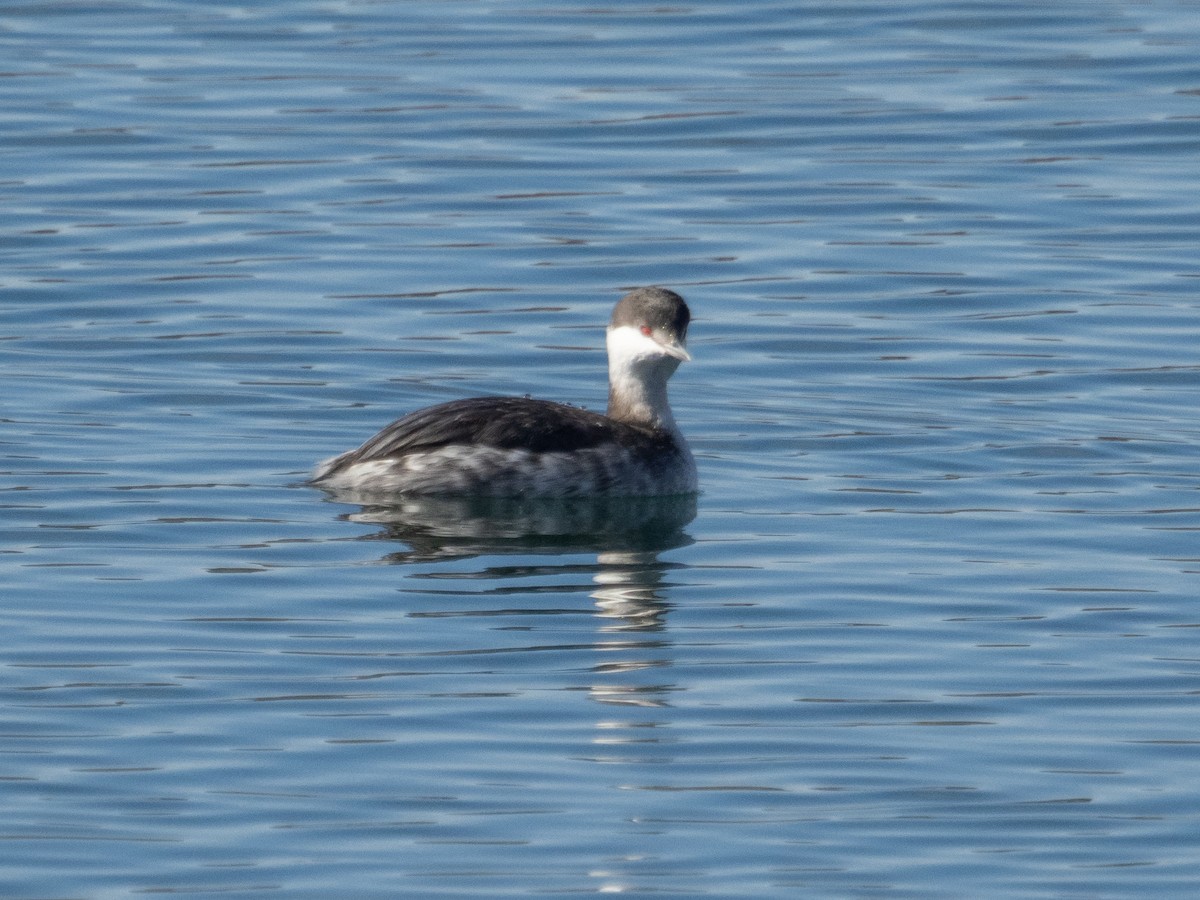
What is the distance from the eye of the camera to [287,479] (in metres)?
13.9

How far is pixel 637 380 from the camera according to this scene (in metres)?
14.3

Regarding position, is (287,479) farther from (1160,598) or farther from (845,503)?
(1160,598)

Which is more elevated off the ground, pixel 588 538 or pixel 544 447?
pixel 544 447

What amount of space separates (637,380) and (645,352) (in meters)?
0.31

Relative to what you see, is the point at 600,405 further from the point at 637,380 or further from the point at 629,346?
the point at 629,346

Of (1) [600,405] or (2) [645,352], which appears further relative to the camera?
(1) [600,405]

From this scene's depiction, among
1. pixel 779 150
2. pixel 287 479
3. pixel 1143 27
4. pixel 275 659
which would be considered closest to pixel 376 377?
pixel 287 479

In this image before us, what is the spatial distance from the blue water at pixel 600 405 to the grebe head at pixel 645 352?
568 mm

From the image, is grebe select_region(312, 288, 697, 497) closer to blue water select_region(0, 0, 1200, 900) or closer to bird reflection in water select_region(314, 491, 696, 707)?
bird reflection in water select_region(314, 491, 696, 707)

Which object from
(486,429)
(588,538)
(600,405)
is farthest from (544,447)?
(600,405)

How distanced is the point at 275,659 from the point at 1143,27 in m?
18.0

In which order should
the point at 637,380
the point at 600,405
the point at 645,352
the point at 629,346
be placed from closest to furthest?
the point at 645,352 → the point at 629,346 → the point at 637,380 → the point at 600,405

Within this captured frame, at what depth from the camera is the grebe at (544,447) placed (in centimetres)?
1349

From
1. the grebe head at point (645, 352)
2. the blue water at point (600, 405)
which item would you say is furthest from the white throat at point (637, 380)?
the blue water at point (600, 405)
